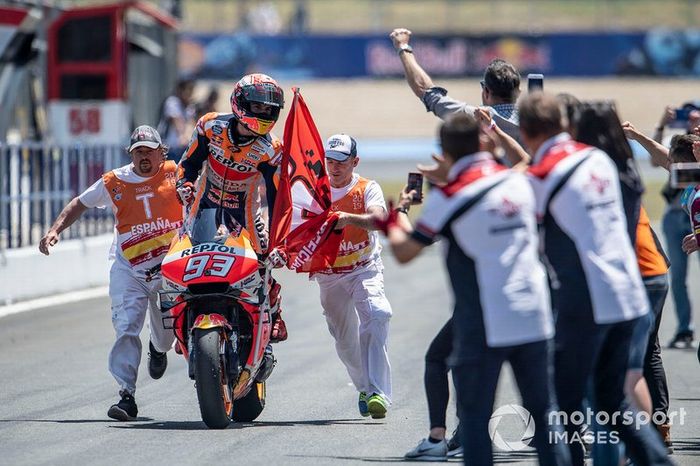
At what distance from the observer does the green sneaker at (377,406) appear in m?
9.38

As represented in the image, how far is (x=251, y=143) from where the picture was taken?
9.46m

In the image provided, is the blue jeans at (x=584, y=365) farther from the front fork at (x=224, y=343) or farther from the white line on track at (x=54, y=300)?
the white line on track at (x=54, y=300)

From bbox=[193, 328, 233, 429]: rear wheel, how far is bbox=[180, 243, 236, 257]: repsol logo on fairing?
1.74 feet

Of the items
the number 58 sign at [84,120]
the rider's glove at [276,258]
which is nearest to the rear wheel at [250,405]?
the rider's glove at [276,258]

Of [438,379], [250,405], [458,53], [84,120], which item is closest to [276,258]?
[250,405]

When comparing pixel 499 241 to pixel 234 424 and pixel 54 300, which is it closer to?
pixel 234 424

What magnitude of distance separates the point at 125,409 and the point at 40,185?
309 inches

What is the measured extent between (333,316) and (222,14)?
4518 centimetres

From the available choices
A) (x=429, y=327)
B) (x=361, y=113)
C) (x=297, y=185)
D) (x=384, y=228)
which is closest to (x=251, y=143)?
(x=297, y=185)

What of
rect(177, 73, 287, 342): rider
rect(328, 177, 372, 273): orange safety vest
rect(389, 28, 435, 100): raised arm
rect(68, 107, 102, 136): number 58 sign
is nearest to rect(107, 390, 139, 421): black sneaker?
rect(177, 73, 287, 342): rider

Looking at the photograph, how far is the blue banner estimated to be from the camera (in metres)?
48.2

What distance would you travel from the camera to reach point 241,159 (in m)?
9.45

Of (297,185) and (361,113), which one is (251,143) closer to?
(297,185)

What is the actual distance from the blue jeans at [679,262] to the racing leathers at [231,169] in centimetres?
525
